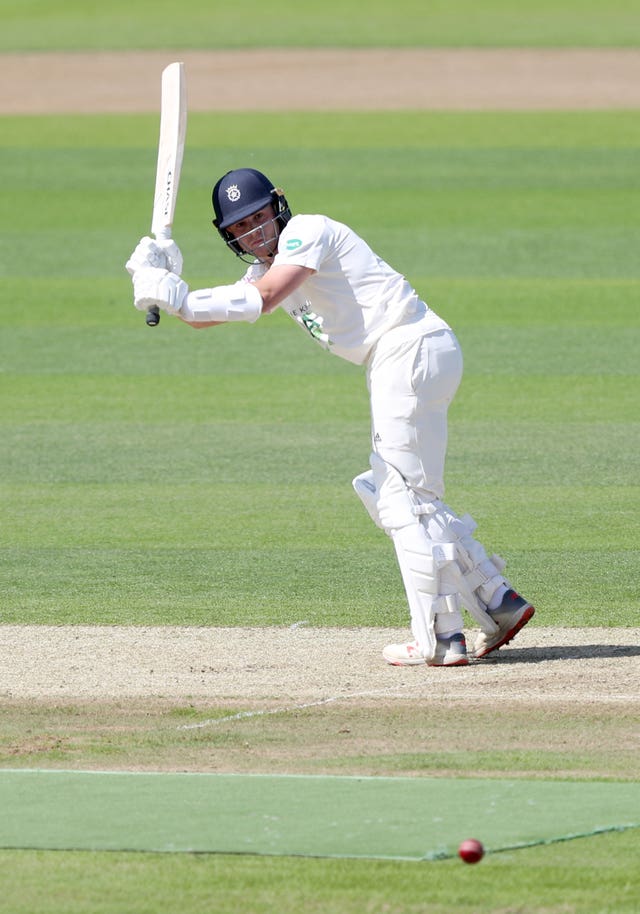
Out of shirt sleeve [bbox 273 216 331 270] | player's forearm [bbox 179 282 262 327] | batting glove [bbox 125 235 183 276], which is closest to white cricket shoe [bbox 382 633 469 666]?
player's forearm [bbox 179 282 262 327]

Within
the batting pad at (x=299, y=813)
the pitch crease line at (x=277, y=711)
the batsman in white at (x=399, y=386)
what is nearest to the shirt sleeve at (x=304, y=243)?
the batsman in white at (x=399, y=386)

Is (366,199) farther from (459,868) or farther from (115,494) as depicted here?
(459,868)

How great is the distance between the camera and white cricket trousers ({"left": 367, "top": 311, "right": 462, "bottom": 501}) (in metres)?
7.56

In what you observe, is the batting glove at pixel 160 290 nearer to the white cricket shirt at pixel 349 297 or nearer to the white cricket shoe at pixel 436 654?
the white cricket shirt at pixel 349 297

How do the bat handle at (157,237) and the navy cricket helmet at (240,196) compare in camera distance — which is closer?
the bat handle at (157,237)

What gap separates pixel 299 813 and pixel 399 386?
2.47 metres

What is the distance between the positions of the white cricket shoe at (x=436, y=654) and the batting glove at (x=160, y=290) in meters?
1.76

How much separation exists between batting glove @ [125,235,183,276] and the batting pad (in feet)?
7.60

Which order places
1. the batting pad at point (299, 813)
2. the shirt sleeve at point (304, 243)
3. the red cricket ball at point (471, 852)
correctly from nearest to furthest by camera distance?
the red cricket ball at point (471, 852)
the batting pad at point (299, 813)
the shirt sleeve at point (304, 243)

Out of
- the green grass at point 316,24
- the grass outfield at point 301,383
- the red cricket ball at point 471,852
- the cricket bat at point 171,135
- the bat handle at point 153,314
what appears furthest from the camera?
the green grass at point 316,24

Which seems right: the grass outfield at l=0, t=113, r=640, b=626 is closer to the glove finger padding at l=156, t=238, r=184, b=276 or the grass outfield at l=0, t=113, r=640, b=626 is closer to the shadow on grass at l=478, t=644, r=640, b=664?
the shadow on grass at l=478, t=644, r=640, b=664

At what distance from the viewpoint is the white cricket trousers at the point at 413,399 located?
7.56 meters

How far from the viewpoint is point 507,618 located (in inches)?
303

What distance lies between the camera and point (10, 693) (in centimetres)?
727
